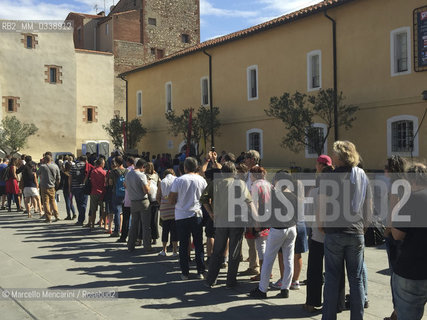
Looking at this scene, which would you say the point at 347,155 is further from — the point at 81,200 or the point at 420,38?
the point at 420,38

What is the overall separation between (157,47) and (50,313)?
1739 inches

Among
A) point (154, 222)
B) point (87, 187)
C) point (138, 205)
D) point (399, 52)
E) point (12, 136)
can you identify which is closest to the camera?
point (138, 205)

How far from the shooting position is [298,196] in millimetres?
6059

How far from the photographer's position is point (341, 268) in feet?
16.4

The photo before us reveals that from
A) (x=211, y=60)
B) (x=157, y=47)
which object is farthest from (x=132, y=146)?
(x=157, y=47)

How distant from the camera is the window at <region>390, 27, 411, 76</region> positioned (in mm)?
16469

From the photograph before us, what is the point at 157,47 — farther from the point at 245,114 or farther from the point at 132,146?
the point at 245,114

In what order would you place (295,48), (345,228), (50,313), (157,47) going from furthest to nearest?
(157,47) → (295,48) → (50,313) → (345,228)

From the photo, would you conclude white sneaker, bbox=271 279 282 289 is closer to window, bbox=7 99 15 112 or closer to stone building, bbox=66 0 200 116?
window, bbox=7 99 15 112

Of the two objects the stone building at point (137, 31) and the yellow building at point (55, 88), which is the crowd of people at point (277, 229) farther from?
the stone building at point (137, 31)

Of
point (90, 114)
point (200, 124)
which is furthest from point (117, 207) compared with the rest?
point (90, 114)

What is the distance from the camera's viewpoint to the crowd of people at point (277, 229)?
3.71m

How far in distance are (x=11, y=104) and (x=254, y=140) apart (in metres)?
24.9

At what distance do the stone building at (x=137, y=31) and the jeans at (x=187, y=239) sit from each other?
4066cm
